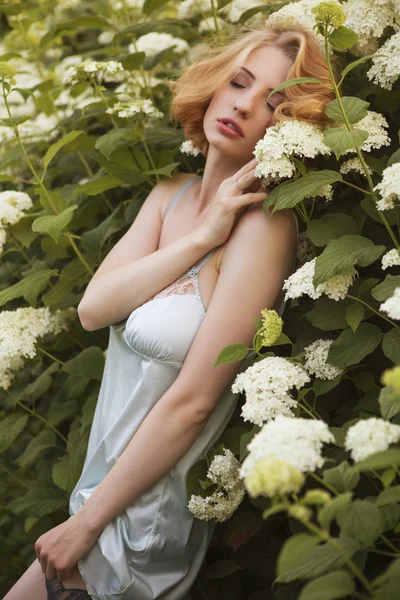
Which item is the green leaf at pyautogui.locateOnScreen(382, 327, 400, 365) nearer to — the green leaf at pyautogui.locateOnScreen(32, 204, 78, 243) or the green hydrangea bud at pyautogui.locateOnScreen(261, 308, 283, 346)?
the green hydrangea bud at pyautogui.locateOnScreen(261, 308, 283, 346)

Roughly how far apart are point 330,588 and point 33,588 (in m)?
1.35

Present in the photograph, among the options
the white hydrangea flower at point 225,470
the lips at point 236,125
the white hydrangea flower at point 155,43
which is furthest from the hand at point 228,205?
the white hydrangea flower at point 155,43

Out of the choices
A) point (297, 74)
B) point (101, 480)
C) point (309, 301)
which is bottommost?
point (101, 480)

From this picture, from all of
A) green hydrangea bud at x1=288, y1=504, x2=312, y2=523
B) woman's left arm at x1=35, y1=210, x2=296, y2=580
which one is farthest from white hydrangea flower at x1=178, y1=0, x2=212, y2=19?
green hydrangea bud at x1=288, y1=504, x2=312, y2=523

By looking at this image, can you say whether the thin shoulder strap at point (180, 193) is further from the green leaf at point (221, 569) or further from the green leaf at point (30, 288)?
the green leaf at point (221, 569)

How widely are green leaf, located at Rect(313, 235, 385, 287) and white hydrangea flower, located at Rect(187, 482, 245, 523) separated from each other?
2.15 feet

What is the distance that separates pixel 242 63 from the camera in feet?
7.13

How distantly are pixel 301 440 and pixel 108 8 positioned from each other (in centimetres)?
271

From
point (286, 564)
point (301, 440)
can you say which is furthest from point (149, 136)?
point (286, 564)

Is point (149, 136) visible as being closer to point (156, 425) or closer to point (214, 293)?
point (214, 293)

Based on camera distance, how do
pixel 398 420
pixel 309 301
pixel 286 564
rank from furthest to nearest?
pixel 309 301 < pixel 398 420 < pixel 286 564

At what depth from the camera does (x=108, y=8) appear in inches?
131

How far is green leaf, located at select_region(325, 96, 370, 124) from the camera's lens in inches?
72.7

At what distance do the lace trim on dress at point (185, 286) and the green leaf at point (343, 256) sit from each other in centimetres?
43
